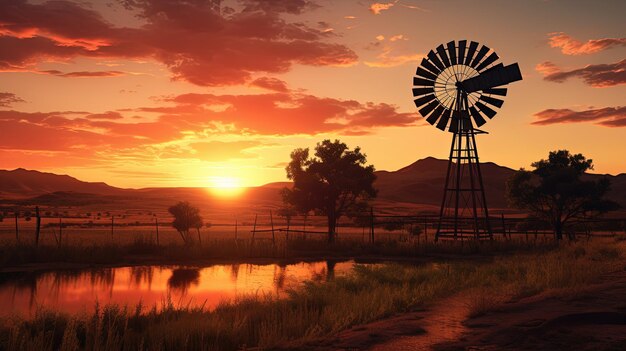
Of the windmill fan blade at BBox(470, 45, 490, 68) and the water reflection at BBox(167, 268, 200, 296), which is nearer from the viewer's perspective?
the water reflection at BBox(167, 268, 200, 296)

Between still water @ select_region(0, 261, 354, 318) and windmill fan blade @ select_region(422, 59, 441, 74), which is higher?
windmill fan blade @ select_region(422, 59, 441, 74)

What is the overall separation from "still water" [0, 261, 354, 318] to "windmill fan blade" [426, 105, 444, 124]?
15.1m

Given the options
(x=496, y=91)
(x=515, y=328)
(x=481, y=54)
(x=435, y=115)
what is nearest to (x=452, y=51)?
(x=481, y=54)

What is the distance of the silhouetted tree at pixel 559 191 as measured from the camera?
42625 millimetres

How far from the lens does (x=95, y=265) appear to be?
26.0m

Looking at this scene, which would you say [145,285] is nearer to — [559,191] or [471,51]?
[471,51]

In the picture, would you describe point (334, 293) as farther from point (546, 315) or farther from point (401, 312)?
point (546, 315)

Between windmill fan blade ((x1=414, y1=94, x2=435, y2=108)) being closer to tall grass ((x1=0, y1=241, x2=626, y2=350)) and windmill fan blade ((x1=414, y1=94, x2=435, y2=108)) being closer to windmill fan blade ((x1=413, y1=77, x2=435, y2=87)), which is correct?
windmill fan blade ((x1=413, y1=77, x2=435, y2=87))

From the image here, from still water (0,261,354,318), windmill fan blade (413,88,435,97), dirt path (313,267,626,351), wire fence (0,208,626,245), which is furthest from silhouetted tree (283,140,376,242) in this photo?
dirt path (313,267,626,351)

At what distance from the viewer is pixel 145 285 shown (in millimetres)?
20922

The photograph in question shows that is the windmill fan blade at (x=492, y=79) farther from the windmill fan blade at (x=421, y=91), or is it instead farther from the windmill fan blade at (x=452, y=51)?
the windmill fan blade at (x=421, y=91)

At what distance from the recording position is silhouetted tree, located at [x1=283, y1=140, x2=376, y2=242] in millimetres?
39625

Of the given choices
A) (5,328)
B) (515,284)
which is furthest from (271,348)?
(515,284)

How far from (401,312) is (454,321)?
6.14 ft
